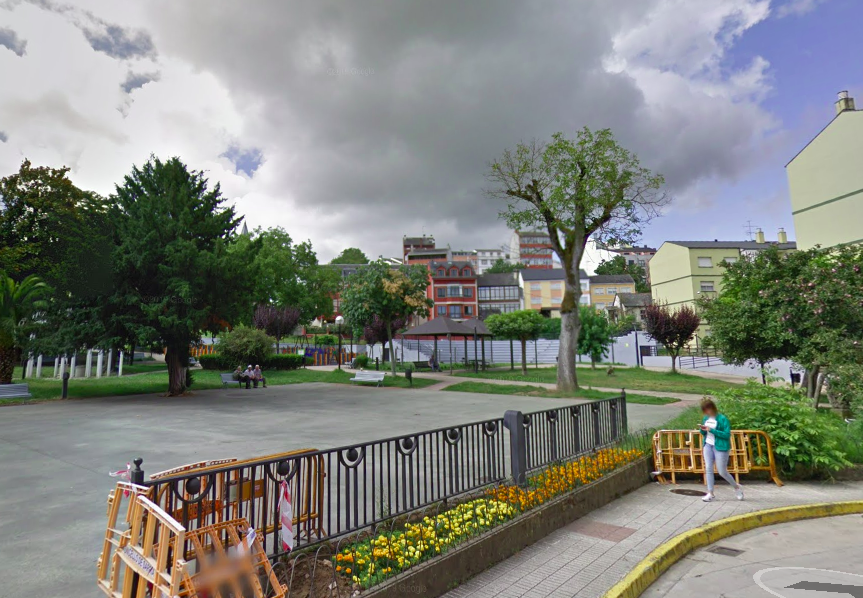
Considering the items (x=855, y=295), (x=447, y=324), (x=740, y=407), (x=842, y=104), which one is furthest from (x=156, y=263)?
(x=842, y=104)

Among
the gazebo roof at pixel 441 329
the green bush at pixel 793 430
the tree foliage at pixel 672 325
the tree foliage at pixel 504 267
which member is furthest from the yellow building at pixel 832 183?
the tree foliage at pixel 504 267

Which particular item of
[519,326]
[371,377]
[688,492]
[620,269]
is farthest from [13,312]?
[620,269]

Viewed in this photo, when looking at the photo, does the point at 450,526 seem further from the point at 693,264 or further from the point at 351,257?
the point at 351,257

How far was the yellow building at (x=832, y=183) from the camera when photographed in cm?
2523

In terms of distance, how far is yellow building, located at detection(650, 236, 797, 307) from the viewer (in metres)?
53.9

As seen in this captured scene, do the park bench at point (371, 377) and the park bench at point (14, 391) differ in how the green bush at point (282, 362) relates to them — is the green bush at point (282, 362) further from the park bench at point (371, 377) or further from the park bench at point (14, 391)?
the park bench at point (14, 391)

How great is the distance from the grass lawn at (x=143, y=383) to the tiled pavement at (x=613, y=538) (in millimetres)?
18443

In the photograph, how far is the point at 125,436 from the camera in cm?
1093

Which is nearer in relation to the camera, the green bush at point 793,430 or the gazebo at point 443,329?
the green bush at point 793,430

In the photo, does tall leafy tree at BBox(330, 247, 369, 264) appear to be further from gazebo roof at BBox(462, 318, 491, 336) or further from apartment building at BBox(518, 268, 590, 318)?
gazebo roof at BBox(462, 318, 491, 336)

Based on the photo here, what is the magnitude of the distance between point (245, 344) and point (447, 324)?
12856 mm

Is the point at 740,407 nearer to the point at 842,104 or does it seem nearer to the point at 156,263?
the point at 156,263

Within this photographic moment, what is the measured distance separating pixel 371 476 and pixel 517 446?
1.93 meters

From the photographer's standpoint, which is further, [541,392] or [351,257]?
[351,257]
